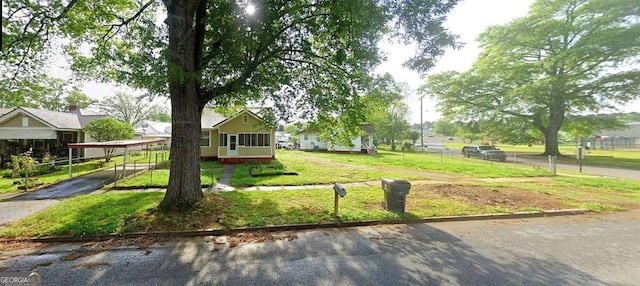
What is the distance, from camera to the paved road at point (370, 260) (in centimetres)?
362

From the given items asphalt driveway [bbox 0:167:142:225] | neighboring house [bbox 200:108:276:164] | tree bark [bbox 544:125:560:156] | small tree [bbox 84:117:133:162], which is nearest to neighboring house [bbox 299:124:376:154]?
neighboring house [bbox 200:108:276:164]

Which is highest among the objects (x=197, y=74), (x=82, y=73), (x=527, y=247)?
(x=82, y=73)

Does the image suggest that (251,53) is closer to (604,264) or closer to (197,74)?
(197,74)

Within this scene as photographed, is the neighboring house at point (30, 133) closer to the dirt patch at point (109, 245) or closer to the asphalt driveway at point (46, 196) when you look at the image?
the asphalt driveway at point (46, 196)

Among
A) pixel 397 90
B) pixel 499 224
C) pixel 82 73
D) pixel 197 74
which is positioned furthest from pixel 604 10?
pixel 82 73

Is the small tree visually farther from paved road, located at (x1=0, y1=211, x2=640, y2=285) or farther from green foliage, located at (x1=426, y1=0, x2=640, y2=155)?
green foliage, located at (x1=426, y1=0, x2=640, y2=155)

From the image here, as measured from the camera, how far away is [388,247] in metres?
4.71

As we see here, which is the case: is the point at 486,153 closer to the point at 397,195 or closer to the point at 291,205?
the point at 397,195

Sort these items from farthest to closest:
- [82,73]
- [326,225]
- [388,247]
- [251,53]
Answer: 1. [82,73]
2. [251,53]
3. [326,225]
4. [388,247]

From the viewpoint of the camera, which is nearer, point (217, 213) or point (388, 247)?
point (388, 247)

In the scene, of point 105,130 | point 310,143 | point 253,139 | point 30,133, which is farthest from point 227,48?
point 310,143

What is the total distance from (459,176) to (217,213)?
40.3 feet

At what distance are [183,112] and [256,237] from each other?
143 inches

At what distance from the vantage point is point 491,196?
27.9 ft
